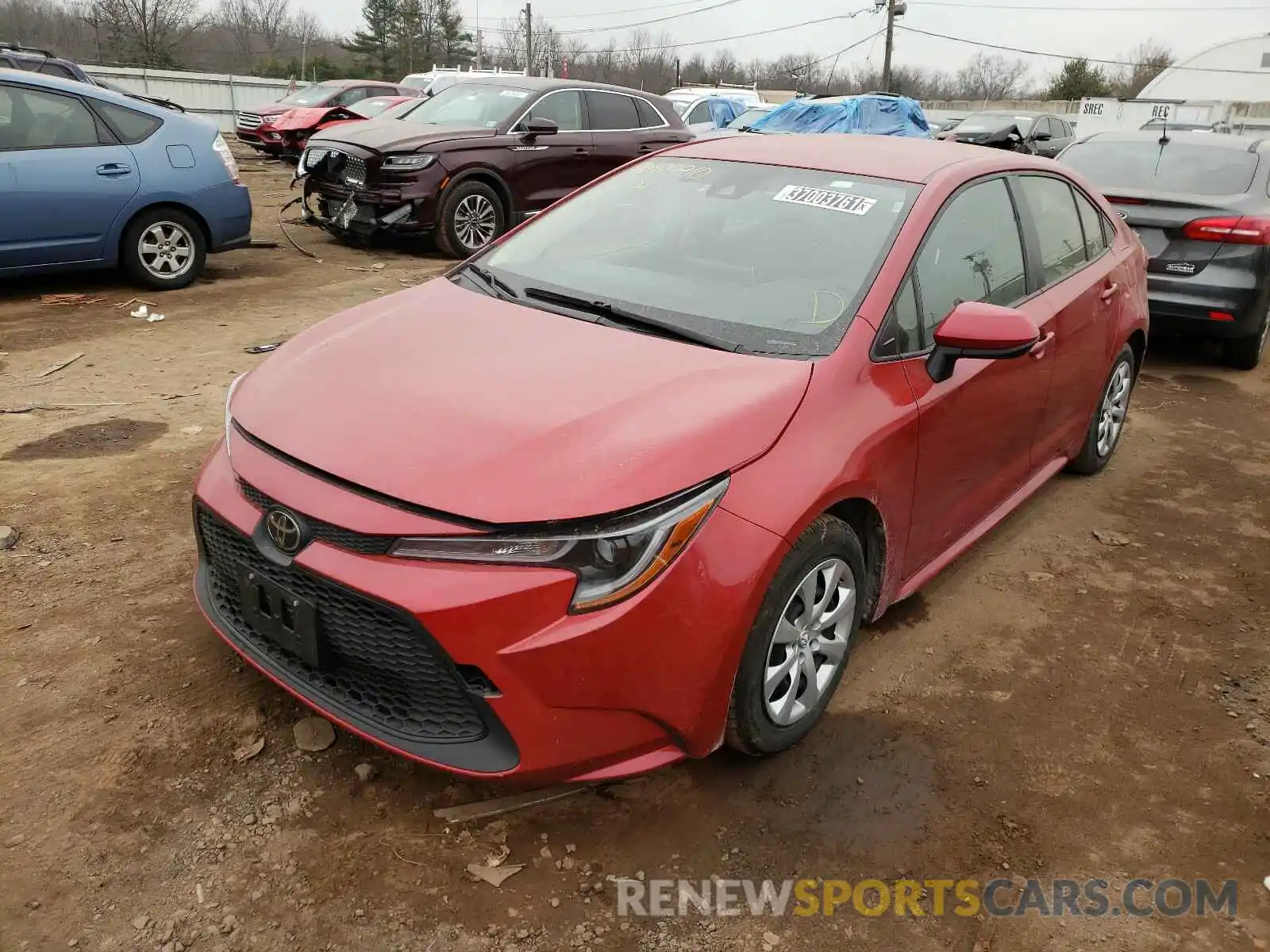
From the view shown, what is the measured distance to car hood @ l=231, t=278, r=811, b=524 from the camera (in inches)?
86.3

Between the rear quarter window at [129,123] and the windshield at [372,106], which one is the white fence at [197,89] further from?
the rear quarter window at [129,123]

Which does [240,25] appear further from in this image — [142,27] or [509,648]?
[509,648]

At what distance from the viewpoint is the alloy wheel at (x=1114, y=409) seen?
15.8 feet

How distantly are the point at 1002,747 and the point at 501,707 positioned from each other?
1.61m

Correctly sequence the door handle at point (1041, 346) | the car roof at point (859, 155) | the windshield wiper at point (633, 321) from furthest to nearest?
the door handle at point (1041, 346), the car roof at point (859, 155), the windshield wiper at point (633, 321)

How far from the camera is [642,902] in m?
2.25

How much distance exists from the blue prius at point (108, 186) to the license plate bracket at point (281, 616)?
571 centimetres

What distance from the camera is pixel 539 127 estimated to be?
9.62 metres

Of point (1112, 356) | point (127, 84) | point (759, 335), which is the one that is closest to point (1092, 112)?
point (127, 84)

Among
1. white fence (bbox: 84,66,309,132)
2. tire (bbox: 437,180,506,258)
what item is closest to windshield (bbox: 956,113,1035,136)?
tire (bbox: 437,180,506,258)

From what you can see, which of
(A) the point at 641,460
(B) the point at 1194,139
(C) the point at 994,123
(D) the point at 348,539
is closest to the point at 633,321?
(A) the point at 641,460

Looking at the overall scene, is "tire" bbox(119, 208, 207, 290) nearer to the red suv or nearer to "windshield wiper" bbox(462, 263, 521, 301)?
"windshield wiper" bbox(462, 263, 521, 301)

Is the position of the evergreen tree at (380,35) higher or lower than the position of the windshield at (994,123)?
higher

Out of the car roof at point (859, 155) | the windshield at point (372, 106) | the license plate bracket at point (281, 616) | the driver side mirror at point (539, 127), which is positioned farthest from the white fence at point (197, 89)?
the license plate bracket at point (281, 616)
